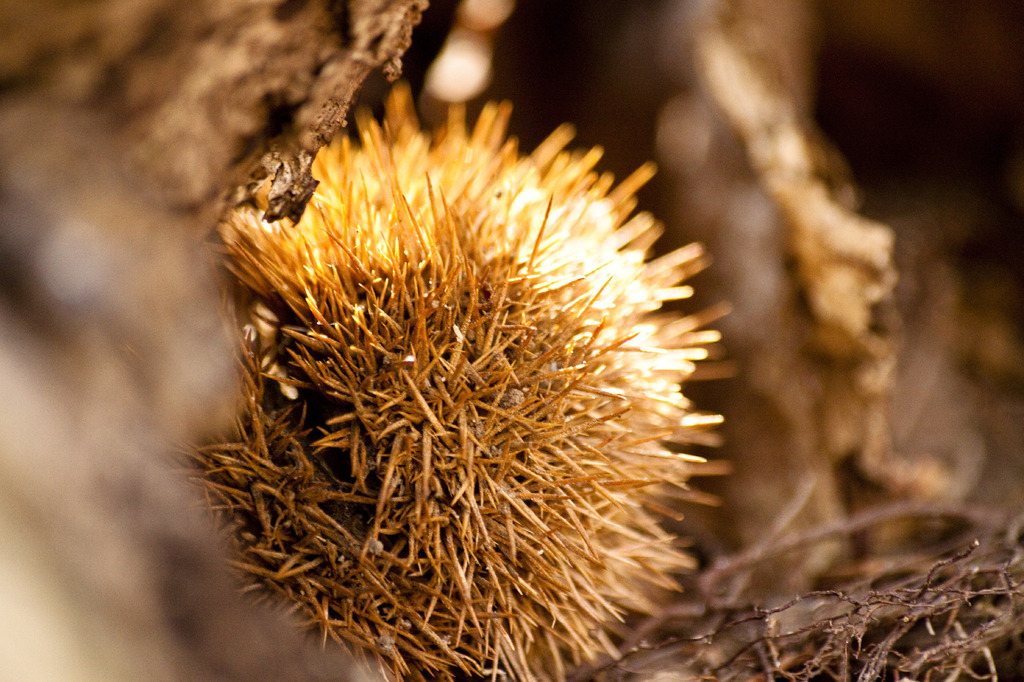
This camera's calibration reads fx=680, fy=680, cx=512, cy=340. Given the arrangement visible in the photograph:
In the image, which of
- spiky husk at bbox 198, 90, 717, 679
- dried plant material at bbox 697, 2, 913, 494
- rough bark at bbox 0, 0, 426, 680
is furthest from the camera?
dried plant material at bbox 697, 2, 913, 494

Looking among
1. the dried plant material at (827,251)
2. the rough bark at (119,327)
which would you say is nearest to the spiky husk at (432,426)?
the rough bark at (119,327)

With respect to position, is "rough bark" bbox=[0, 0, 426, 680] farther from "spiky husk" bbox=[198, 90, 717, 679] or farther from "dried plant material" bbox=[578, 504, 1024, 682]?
"dried plant material" bbox=[578, 504, 1024, 682]

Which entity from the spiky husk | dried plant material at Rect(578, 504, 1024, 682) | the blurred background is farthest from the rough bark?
the blurred background

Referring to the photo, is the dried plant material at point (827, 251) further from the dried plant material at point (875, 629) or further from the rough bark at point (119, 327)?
the rough bark at point (119, 327)

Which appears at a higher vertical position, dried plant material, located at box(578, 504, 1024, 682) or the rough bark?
the rough bark

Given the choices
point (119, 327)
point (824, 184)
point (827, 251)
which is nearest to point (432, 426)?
point (119, 327)

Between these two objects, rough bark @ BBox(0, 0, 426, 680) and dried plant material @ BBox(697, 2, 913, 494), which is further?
dried plant material @ BBox(697, 2, 913, 494)

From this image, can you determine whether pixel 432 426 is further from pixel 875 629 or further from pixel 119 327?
pixel 875 629

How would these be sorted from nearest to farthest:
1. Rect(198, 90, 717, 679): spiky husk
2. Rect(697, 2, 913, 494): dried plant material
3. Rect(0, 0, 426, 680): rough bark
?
Rect(0, 0, 426, 680): rough bark < Rect(198, 90, 717, 679): spiky husk < Rect(697, 2, 913, 494): dried plant material
